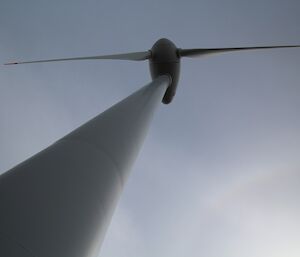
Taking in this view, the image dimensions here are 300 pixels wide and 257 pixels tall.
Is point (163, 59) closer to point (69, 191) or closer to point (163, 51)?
point (163, 51)

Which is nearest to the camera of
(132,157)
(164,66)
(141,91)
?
(132,157)

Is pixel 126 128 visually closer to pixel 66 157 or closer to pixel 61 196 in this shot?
pixel 66 157

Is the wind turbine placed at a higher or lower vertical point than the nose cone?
lower

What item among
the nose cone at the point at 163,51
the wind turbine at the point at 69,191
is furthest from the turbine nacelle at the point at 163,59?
the wind turbine at the point at 69,191

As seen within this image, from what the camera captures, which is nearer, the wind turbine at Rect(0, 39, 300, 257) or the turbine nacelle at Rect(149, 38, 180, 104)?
the wind turbine at Rect(0, 39, 300, 257)

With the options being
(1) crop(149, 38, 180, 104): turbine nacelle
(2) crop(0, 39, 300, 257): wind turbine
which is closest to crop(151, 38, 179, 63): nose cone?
(1) crop(149, 38, 180, 104): turbine nacelle

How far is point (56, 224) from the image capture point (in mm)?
4508

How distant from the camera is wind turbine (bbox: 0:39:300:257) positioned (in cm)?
420

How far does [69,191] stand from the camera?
16.8 ft

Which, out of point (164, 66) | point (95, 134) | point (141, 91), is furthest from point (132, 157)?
point (164, 66)

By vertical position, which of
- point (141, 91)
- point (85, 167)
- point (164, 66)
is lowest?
point (85, 167)

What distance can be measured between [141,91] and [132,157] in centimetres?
516

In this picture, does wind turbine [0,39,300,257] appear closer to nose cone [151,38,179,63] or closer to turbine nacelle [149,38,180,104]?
turbine nacelle [149,38,180,104]

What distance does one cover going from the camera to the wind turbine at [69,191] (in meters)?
4.20
